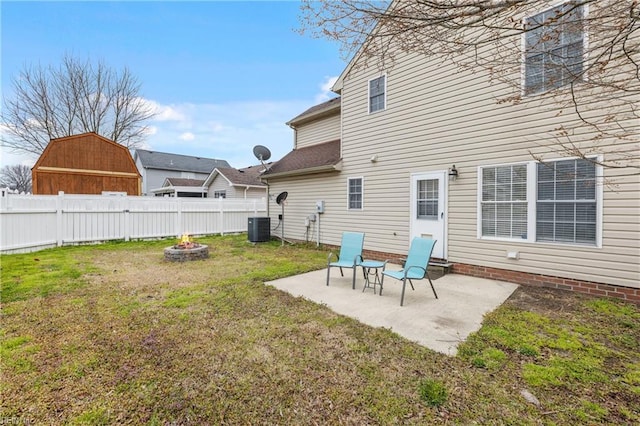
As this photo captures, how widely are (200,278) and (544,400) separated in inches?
220

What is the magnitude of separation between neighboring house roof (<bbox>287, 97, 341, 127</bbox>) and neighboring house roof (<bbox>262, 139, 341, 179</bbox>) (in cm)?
106

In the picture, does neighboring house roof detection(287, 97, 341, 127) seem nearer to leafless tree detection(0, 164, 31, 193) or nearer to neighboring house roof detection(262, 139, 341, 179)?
neighboring house roof detection(262, 139, 341, 179)

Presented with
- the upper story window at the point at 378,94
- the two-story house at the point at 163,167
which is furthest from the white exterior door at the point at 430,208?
the two-story house at the point at 163,167

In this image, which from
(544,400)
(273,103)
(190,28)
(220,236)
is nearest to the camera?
(544,400)

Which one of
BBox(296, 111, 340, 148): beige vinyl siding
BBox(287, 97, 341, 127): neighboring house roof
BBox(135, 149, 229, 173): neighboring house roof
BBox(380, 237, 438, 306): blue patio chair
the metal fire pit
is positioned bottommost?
the metal fire pit

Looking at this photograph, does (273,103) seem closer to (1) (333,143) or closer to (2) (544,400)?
(1) (333,143)

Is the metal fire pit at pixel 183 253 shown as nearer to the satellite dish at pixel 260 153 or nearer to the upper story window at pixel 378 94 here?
the satellite dish at pixel 260 153

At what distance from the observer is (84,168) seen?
1714cm

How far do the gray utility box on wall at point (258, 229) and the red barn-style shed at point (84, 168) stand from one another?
43.4ft

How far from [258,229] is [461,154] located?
7599mm

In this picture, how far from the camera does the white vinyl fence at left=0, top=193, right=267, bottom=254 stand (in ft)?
25.9

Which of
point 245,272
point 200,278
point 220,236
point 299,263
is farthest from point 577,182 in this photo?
point 220,236

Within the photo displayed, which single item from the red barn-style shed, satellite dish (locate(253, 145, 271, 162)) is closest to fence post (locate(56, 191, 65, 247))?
satellite dish (locate(253, 145, 271, 162))

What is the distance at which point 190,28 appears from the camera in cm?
1024
